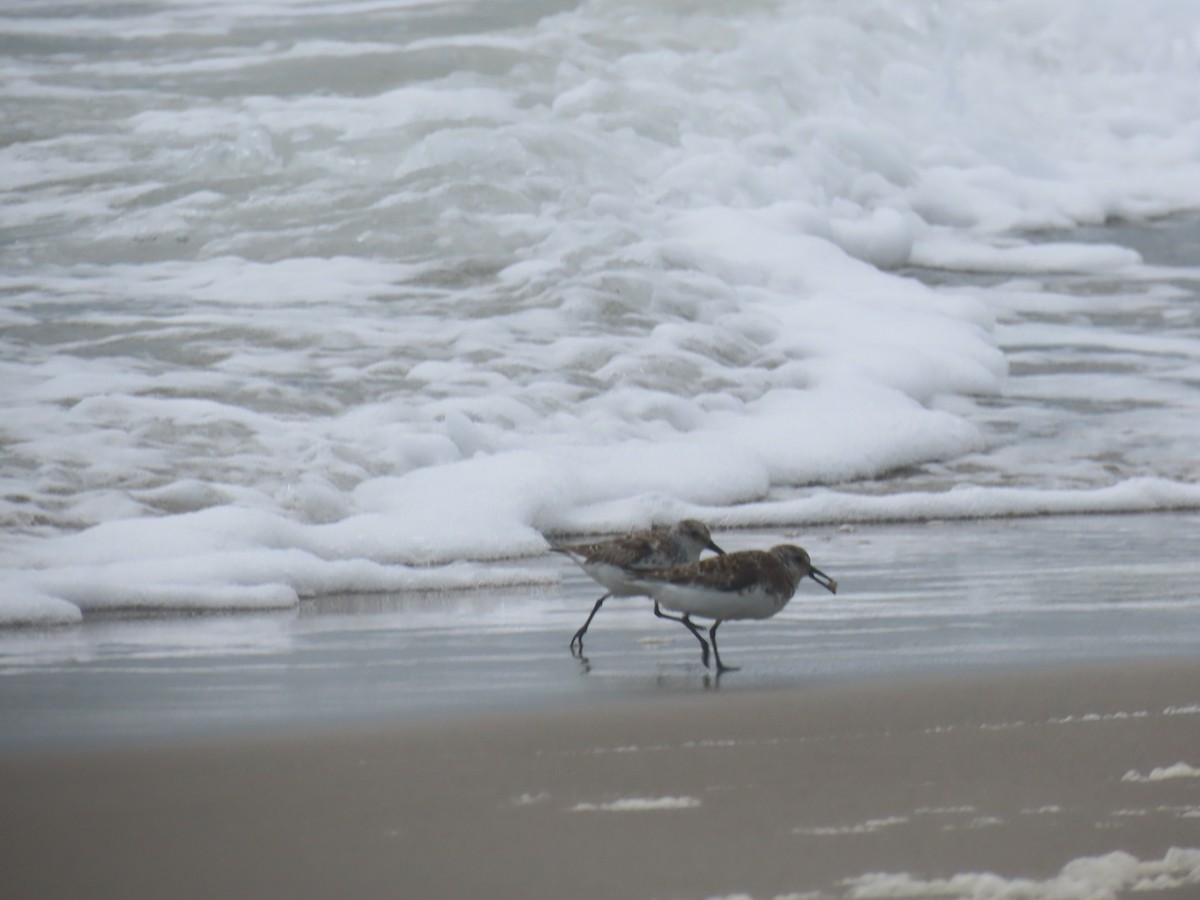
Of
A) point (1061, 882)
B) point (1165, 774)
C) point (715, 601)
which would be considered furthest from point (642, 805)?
point (715, 601)

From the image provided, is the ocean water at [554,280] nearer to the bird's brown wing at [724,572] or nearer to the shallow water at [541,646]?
the shallow water at [541,646]

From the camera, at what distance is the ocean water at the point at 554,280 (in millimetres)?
5809

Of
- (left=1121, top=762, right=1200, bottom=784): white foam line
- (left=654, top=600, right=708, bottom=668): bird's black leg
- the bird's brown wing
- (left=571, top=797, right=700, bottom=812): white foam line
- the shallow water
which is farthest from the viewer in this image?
(left=654, top=600, right=708, bottom=668): bird's black leg

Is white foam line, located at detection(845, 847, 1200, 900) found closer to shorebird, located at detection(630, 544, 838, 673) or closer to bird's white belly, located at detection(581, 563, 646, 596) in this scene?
shorebird, located at detection(630, 544, 838, 673)

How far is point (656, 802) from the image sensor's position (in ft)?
8.97

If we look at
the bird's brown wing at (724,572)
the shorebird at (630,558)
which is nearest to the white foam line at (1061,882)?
the bird's brown wing at (724,572)

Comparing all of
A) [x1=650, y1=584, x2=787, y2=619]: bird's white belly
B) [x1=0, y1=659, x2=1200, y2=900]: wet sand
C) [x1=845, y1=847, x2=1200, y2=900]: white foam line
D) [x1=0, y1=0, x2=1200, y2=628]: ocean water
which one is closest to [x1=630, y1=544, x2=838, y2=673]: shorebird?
[x1=650, y1=584, x2=787, y2=619]: bird's white belly

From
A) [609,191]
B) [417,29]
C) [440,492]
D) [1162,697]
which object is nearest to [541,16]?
[417,29]

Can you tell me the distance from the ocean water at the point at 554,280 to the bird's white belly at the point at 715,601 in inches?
46.2

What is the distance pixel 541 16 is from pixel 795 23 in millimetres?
2043

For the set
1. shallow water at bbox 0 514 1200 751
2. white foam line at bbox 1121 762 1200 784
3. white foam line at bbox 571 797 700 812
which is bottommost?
white foam line at bbox 571 797 700 812

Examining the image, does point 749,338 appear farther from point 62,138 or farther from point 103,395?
point 62,138

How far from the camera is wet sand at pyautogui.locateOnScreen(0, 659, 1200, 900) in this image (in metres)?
2.39

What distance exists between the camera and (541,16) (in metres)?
13.7
